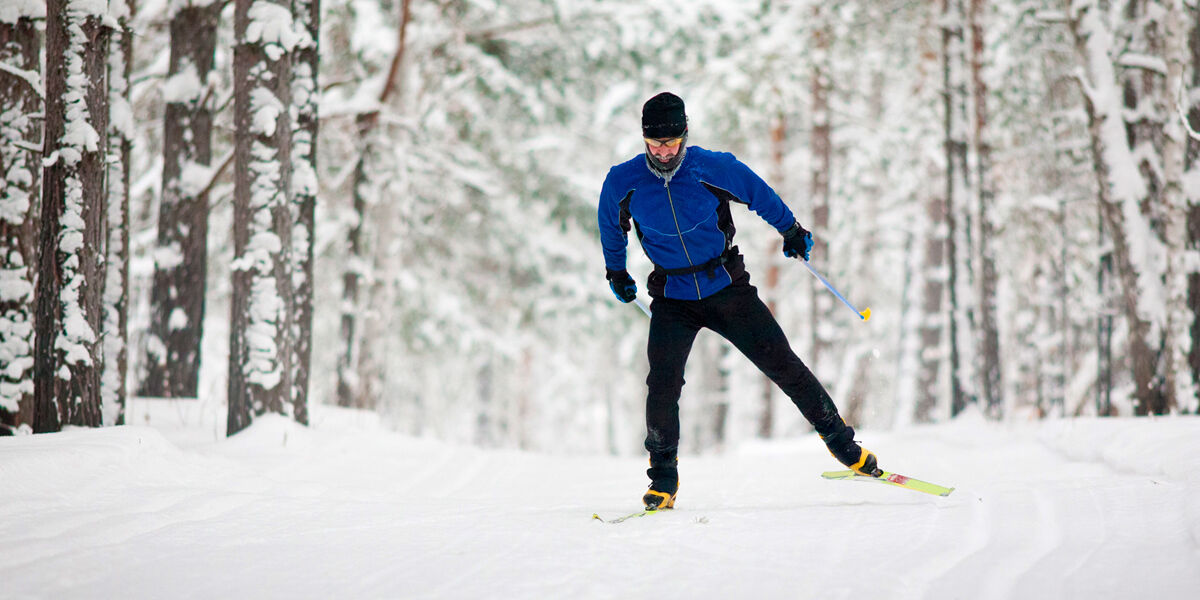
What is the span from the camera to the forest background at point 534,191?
20.2ft

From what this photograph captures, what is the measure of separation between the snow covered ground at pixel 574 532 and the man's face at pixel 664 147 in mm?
1722

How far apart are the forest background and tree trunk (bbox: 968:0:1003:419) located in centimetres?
7

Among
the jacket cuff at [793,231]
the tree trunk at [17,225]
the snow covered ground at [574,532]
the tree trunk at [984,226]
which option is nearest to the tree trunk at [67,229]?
the tree trunk at [17,225]

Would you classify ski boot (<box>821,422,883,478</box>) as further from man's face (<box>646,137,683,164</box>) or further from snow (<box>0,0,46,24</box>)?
snow (<box>0,0,46,24</box>)

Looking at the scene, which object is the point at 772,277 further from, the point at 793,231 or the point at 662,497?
the point at 662,497

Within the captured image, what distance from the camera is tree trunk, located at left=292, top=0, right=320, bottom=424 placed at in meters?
7.22

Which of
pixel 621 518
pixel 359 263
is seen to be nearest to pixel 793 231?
pixel 621 518

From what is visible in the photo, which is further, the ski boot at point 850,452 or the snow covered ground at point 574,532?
the ski boot at point 850,452

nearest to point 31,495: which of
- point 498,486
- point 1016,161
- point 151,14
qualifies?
point 498,486

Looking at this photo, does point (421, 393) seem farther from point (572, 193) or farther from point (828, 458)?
point (828, 458)

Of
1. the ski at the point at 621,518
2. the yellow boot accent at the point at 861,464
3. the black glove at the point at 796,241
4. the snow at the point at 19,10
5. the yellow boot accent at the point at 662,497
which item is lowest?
the ski at the point at 621,518

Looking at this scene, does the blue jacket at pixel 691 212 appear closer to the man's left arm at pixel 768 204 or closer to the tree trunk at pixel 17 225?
the man's left arm at pixel 768 204

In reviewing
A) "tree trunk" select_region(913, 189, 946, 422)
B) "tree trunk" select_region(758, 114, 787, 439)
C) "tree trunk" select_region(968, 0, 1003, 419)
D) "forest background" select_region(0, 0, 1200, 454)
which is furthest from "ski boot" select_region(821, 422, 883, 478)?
"tree trunk" select_region(913, 189, 946, 422)

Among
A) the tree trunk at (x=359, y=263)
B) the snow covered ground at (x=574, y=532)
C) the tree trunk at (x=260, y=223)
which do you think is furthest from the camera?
the tree trunk at (x=359, y=263)
